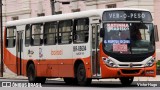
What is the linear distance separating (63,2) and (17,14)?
30.1 feet

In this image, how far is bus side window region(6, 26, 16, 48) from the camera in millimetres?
33469

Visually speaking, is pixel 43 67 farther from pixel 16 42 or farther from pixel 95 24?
pixel 95 24

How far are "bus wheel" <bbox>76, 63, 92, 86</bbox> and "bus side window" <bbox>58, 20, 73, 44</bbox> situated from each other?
1488 millimetres

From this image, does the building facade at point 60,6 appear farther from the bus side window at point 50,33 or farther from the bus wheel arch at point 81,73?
the bus wheel arch at point 81,73

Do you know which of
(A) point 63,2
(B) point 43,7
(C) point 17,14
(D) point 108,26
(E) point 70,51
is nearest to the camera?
(D) point 108,26

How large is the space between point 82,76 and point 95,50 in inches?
55.7

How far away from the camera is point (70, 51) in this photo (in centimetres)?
2794

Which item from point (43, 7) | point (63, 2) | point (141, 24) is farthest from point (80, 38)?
point (43, 7)

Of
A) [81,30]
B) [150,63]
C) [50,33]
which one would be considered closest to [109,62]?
[150,63]

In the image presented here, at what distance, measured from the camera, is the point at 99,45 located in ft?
84.4

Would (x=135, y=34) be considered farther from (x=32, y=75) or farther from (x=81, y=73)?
(x=32, y=75)

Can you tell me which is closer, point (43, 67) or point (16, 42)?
point (43, 67)

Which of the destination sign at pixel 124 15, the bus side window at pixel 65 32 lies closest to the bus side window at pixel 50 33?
the bus side window at pixel 65 32

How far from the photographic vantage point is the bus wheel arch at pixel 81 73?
26625mm
